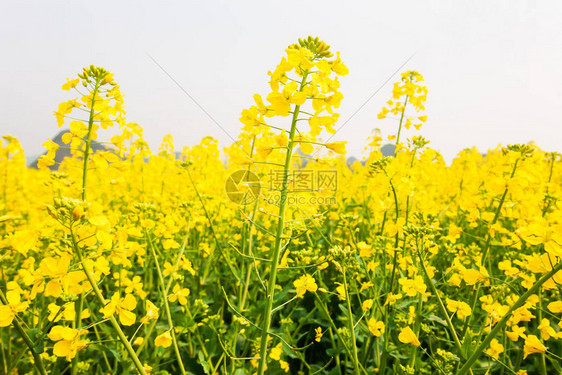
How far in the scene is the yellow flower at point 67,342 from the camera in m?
1.17

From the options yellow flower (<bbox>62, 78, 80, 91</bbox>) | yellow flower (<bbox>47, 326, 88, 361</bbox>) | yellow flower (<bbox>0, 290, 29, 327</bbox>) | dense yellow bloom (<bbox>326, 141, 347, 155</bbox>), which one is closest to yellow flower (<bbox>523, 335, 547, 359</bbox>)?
dense yellow bloom (<bbox>326, 141, 347, 155</bbox>)

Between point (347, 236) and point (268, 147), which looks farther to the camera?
point (347, 236)

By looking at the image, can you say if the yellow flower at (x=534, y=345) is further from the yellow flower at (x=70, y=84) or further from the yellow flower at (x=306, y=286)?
the yellow flower at (x=70, y=84)

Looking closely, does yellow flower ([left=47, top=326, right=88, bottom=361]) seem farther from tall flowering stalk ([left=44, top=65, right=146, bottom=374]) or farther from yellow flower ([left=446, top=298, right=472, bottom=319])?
yellow flower ([left=446, top=298, right=472, bottom=319])

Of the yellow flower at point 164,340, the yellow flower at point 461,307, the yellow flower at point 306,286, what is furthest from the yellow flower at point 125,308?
the yellow flower at point 461,307

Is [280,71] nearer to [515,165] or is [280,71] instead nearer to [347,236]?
[515,165]

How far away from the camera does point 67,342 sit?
3.97 feet

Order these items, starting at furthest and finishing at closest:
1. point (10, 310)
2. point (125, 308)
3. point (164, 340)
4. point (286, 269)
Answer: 1. point (286, 269)
2. point (164, 340)
3. point (125, 308)
4. point (10, 310)

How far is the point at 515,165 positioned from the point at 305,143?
71.7 inches

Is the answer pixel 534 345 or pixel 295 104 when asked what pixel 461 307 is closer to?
pixel 534 345

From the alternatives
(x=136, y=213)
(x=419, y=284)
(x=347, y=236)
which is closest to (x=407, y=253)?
(x=419, y=284)

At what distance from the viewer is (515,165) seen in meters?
2.29

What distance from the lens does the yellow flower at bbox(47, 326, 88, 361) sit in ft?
3.84

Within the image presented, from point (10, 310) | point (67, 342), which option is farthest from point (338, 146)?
point (10, 310)
